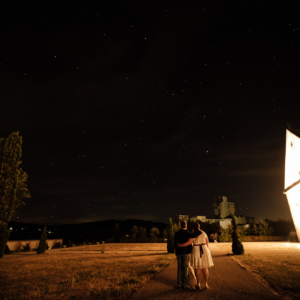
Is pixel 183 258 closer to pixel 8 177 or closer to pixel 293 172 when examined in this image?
pixel 8 177

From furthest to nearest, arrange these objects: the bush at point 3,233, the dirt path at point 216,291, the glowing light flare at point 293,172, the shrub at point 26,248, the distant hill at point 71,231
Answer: the distant hill at point 71,231
the shrub at point 26,248
the glowing light flare at point 293,172
the bush at point 3,233
the dirt path at point 216,291

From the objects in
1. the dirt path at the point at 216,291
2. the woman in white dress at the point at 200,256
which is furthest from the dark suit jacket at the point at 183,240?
the dirt path at the point at 216,291

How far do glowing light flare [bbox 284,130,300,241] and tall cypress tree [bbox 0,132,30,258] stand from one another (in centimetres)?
2803

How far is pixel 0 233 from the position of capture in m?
14.0

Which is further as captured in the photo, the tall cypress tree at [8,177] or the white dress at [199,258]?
the tall cypress tree at [8,177]

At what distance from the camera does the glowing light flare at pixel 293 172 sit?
22.4m

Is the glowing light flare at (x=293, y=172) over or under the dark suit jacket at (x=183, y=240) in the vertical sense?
over

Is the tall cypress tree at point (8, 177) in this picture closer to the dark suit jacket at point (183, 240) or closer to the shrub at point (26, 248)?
the dark suit jacket at point (183, 240)

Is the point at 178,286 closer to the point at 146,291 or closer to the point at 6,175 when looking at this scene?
the point at 146,291

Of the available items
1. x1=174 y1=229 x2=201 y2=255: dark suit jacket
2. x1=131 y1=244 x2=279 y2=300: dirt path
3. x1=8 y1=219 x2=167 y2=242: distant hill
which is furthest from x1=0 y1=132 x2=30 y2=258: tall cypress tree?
x1=8 y1=219 x2=167 y2=242: distant hill

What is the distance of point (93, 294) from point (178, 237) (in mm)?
3201

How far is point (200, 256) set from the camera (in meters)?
6.31

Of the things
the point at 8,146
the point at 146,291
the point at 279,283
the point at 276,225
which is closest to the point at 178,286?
the point at 146,291

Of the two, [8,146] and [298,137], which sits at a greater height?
[298,137]
